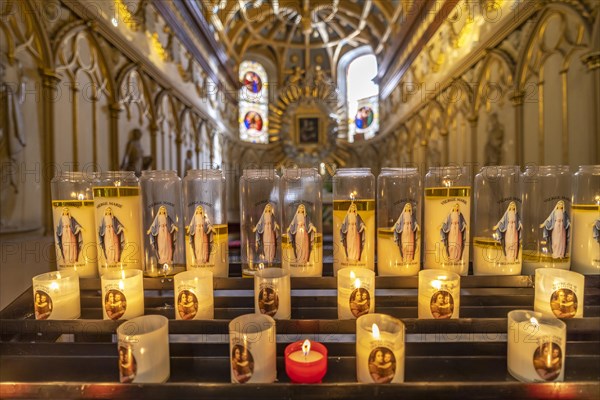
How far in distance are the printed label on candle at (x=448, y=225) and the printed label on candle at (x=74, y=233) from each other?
0.83 meters

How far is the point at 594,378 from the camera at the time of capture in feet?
1.93

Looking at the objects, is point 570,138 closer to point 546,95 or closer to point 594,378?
point 546,95

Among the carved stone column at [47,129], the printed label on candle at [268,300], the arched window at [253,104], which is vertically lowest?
the printed label on candle at [268,300]

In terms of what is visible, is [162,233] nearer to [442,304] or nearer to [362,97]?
[442,304]

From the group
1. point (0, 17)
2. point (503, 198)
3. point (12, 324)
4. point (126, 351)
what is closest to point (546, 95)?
point (503, 198)

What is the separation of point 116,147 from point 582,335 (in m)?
2.59

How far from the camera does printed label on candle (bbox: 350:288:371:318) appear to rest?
0.69 meters

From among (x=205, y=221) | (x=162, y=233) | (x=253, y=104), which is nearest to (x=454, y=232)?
(x=205, y=221)

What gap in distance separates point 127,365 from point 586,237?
103 centimetres

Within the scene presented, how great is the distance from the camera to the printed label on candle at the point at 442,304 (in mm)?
675

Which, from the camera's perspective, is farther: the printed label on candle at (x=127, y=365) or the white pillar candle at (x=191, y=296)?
the white pillar candle at (x=191, y=296)

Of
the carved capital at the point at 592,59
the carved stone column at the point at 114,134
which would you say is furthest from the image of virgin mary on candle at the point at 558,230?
the carved stone column at the point at 114,134

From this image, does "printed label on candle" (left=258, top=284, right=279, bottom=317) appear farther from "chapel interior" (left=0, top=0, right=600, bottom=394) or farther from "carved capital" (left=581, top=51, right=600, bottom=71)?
"carved capital" (left=581, top=51, right=600, bottom=71)

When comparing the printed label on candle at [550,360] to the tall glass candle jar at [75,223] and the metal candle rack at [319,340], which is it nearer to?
the metal candle rack at [319,340]
